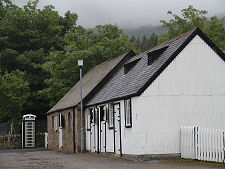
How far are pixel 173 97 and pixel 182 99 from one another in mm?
443

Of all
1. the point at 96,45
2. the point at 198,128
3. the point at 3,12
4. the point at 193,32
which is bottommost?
the point at 198,128

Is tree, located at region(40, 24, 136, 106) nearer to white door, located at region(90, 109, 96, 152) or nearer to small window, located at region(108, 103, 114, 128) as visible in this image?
white door, located at region(90, 109, 96, 152)

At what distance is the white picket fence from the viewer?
1730cm

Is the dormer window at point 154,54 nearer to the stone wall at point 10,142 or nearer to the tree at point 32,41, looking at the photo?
the stone wall at point 10,142

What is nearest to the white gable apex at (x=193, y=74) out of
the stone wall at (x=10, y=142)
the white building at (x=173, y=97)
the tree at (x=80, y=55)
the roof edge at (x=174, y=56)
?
the white building at (x=173, y=97)

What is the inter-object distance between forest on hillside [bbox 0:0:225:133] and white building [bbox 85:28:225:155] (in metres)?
21.9

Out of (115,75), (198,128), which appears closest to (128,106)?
(198,128)

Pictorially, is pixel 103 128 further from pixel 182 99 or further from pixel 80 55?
pixel 80 55

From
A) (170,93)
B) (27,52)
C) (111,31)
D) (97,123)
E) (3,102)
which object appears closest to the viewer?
(170,93)

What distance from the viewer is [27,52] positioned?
5353cm

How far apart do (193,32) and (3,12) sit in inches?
1740

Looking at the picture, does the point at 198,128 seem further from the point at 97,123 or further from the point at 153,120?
the point at 97,123

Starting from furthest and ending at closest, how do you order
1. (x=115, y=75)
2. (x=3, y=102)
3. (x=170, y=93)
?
(x=3, y=102)
(x=115, y=75)
(x=170, y=93)

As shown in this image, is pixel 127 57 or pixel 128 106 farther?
pixel 127 57
